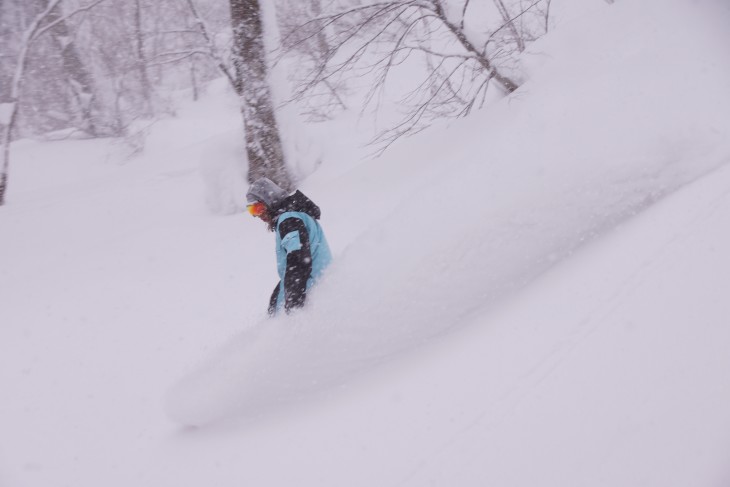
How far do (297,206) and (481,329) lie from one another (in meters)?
1.40

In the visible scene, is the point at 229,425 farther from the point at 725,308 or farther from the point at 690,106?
the point at 690,106

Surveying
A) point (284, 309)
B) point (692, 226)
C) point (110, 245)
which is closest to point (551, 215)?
point (692, 226)

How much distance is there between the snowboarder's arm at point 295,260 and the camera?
2.79 meters

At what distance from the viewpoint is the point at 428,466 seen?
2102mm

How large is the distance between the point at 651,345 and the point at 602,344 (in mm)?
215

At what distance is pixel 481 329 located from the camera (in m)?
2.92

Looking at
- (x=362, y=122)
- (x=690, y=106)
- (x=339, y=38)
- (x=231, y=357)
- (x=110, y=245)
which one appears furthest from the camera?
(x=362, y=122)

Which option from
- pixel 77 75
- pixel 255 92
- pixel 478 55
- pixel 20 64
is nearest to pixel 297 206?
pixel 478 55

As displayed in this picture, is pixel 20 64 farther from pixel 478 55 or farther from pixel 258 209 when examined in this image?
pixel 258 209

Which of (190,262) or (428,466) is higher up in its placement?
(190,262)

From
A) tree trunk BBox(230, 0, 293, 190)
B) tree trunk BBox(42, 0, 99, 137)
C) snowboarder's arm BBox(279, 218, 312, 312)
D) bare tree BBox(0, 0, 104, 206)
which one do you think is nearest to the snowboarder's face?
snowboarder's arm BBox(279, 218, 312, 312)

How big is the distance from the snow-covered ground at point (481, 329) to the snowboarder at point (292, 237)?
0.55 feet

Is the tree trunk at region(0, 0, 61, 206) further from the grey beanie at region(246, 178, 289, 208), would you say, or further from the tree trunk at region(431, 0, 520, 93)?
the grey beanie at region(246, 178, 289, 208)

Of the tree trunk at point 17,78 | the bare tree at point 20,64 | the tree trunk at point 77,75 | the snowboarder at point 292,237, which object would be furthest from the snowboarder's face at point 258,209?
the tree trunk at point 77,75
